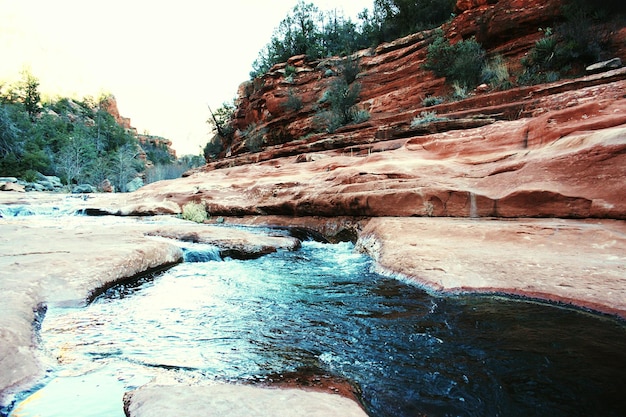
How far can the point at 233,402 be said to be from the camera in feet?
4.82

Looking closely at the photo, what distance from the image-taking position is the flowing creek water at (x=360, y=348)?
1.68 metres

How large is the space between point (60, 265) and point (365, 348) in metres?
2.97

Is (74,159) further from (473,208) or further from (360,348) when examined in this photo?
(360,348)

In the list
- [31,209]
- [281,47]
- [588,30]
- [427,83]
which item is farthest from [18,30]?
[588,30]

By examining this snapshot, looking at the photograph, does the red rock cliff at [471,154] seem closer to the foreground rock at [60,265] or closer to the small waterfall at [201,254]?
the foreground rock at [60,265]

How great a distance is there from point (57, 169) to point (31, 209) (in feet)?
81.6

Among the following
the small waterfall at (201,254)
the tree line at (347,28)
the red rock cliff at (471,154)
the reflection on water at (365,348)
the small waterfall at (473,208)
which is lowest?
the reflection on water at (365,348)

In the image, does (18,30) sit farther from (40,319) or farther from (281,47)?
(40,319)

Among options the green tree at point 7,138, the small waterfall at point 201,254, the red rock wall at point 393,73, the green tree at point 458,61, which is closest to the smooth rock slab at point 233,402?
the small waterfall at point 201,254

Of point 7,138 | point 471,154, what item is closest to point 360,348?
point 471,154

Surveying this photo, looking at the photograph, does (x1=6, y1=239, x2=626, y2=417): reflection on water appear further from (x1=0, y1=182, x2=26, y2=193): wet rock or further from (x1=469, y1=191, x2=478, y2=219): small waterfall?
(x1=0, y1=182, x2=26, y2=193): wet rock

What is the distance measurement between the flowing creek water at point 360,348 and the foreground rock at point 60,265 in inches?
5.2

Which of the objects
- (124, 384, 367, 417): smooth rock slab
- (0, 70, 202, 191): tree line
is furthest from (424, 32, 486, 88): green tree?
(0, 70, 202, 191): tree line

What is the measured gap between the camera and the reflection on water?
1.69 meters
